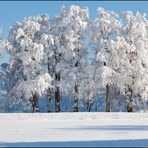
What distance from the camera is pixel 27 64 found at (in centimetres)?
5138

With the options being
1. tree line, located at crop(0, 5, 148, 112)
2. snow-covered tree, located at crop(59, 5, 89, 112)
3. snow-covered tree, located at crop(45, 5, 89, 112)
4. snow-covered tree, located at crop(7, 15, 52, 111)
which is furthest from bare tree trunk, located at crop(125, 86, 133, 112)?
Result: snow-covered tree, located at crop(7, 15, 52, 111)

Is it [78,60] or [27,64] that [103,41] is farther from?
[27,64]

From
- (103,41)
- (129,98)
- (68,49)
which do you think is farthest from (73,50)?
(129,98)

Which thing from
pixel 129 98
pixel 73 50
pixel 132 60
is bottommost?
pixel 129 98

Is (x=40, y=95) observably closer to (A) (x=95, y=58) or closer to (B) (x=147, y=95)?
(A) (x=95, y=58)

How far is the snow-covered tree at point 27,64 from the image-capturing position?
5059 centimetres

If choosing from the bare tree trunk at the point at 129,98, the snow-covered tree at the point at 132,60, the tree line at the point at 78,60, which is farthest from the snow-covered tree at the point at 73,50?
the bare tree trunk at the point at 129,98

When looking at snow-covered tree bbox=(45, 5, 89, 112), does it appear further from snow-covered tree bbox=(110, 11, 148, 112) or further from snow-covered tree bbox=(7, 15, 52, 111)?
snow-covered tree bbox=(110, 11, 148, 112)

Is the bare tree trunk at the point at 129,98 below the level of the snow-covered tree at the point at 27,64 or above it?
below

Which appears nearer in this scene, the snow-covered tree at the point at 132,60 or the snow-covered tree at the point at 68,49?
the snow-covered tree at the point at 132,60

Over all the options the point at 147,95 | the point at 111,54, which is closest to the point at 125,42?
the point at 111,54

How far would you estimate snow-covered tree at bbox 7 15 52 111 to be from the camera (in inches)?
1992

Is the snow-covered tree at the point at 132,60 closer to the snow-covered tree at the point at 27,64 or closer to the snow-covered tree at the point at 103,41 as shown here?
the snow-covered tree at the point at 103,41

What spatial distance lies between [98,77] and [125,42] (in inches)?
191
